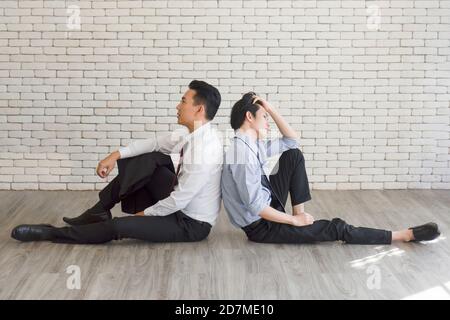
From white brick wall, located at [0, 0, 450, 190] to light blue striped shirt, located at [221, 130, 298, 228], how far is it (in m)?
2.15

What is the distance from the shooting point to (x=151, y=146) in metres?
6.01

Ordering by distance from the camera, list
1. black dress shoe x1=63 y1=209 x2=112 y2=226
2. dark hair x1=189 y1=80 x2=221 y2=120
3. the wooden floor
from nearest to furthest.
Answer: the wooden floor, dark hair x1=189 y1=80 x2=221 y2=120, black dress shoe x1=63 y1=209 x2=112 y2=226

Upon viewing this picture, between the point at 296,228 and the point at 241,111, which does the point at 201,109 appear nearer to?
the point at 241,111

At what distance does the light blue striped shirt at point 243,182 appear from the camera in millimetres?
5520

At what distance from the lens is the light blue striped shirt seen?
5.52 m

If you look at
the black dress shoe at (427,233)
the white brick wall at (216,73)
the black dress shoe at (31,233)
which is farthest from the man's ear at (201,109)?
the white brick wall at (216,73)

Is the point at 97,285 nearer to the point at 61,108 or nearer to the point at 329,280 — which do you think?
the point at 329,280

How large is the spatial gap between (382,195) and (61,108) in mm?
3106

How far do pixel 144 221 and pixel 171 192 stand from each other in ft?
0.89

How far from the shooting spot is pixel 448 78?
7.87 metres

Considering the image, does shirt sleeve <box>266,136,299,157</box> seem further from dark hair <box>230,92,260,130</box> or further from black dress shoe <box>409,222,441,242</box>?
black dress shoe <box>409,222,441,242</box>

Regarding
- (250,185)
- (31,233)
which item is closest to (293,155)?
(250,185)

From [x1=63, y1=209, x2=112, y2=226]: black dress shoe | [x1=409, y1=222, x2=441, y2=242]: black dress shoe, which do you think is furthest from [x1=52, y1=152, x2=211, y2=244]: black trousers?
[x1=409, y1=222, x2=441, y2=242]: black dress shoe
